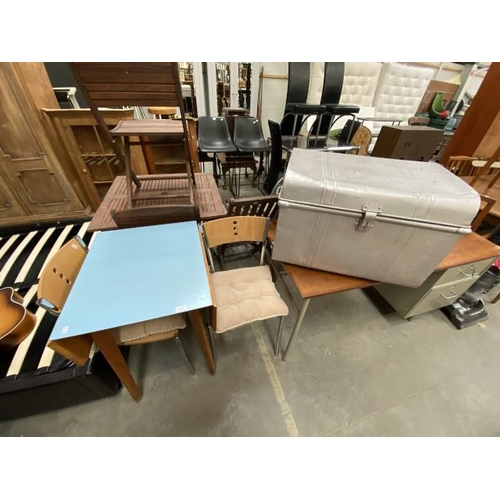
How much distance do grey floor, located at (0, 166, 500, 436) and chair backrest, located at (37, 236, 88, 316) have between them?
717 millimetres

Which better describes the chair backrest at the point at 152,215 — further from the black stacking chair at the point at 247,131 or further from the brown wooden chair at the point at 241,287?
the black stacking chair at the point at 247,131

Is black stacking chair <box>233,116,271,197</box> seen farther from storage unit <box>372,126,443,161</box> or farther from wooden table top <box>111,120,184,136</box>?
wooden table top <box>111,120,184,136</box>

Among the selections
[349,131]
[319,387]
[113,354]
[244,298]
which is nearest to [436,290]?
[319,387]

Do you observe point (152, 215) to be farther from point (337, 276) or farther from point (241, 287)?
point (337, 276)

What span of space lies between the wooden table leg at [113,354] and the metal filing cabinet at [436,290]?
1806mm

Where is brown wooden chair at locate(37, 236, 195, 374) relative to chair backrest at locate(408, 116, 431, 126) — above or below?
below

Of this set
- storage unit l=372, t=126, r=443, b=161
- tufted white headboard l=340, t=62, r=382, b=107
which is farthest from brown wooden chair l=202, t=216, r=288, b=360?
tufted white headboard l=340, t=62, r=382, b=107

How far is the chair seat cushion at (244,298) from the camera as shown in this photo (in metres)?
1.16

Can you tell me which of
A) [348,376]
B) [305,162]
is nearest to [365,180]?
[305,162]

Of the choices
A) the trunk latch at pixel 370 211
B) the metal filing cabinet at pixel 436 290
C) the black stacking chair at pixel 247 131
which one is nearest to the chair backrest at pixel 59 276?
the trunk latch at pixel 370 211

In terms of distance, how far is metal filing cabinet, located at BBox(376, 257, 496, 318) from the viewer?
52.9 inches

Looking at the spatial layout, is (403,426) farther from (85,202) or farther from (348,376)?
(85,202)

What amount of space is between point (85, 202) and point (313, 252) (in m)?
2.75

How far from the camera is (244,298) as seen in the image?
4.14ft
